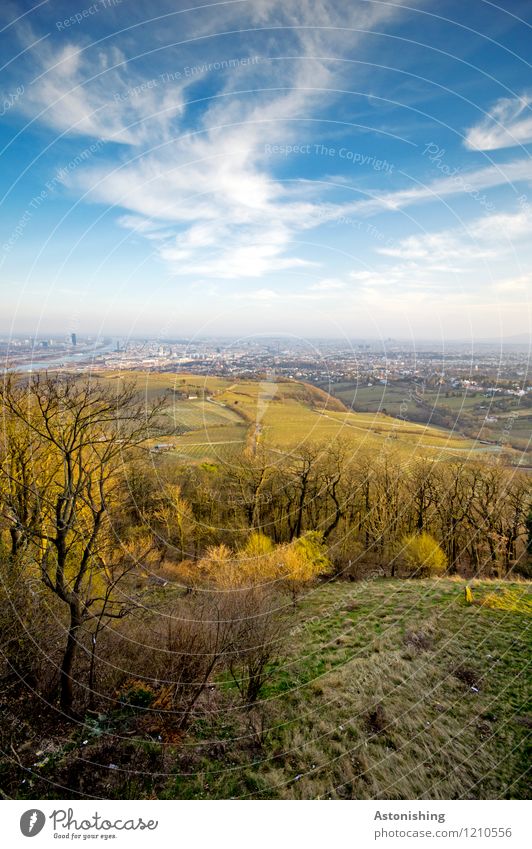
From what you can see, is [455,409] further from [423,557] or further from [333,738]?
[333,738]

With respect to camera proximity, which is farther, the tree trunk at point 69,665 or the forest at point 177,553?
the forest at point 177,553

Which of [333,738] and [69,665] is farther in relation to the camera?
[333,738]

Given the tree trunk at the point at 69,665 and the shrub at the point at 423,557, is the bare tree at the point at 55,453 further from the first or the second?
the shrub at the point at 423,557

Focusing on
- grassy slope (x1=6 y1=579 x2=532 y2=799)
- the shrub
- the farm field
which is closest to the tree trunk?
grassy slope (x1=6 y1=579 x2=532 y2=799)

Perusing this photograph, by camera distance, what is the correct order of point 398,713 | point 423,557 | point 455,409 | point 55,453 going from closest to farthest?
1. point 398,713
2. point 55,453
3. point 455,409
4. point 423,557

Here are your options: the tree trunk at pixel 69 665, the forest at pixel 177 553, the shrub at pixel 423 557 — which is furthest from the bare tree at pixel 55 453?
the shrub at pixel 423 557

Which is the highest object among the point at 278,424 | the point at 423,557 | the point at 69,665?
the point at 278,424

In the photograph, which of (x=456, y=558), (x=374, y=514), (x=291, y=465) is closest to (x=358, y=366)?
(x=291, y=465)

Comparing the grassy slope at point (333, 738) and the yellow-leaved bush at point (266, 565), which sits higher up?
the grassy slope at point (333, 738)

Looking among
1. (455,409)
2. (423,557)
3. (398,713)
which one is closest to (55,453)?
(398,713)
